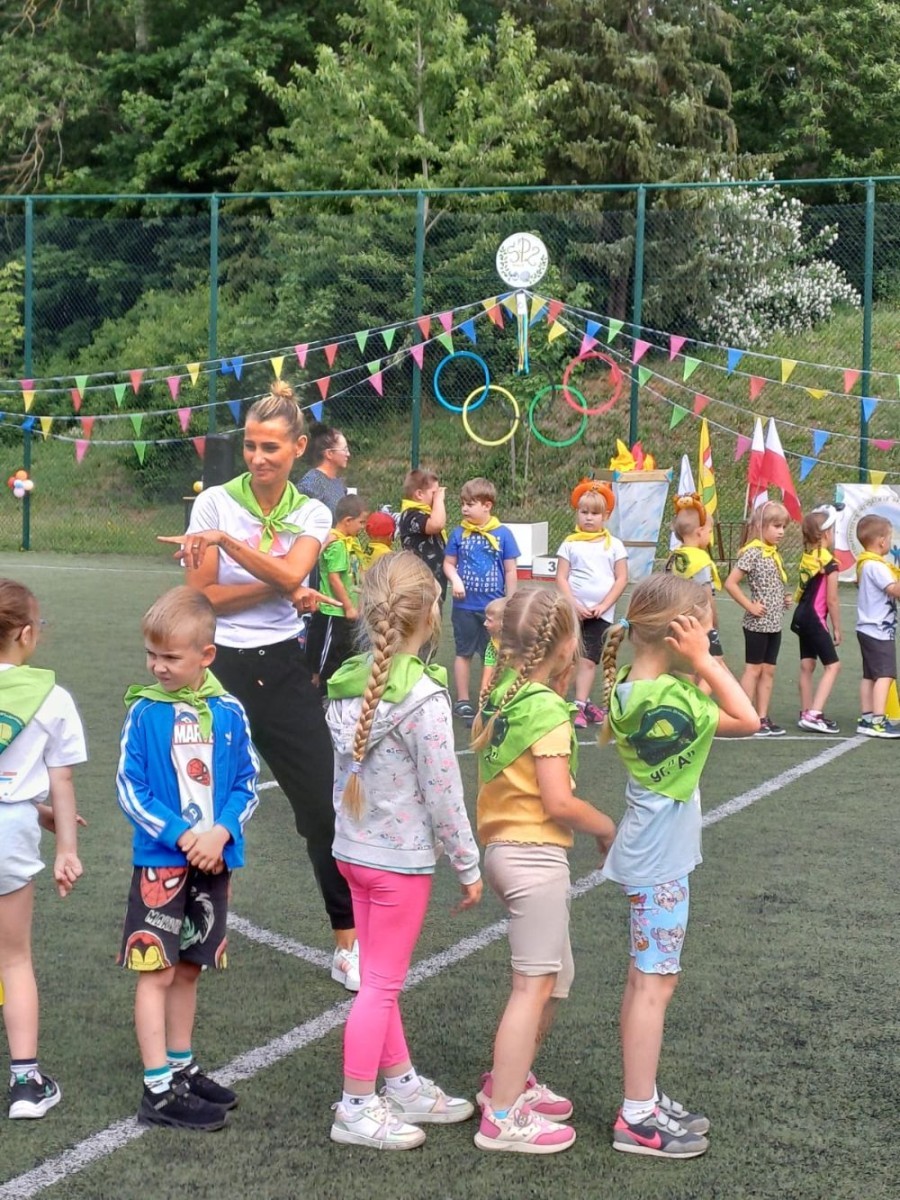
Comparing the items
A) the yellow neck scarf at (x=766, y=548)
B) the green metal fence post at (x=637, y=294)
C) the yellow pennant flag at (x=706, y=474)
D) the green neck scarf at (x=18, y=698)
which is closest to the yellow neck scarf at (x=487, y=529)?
the yellow neck scarf at (x=766, y=548)

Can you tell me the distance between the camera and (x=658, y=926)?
11.9 ft

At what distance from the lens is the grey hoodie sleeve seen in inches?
141

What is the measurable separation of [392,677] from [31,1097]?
4.57ft

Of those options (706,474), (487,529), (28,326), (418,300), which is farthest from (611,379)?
(487,529)

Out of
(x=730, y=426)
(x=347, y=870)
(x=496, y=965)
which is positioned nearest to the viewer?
(x=347, y=870)

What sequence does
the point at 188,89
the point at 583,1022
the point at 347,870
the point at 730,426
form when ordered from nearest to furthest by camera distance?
the point at 347,870
the point at 583,1022
the point at 730,426
the point at 188,89

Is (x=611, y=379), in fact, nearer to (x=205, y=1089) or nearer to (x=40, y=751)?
Result: (x=40, y=751)

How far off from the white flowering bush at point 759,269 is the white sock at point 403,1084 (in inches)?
669

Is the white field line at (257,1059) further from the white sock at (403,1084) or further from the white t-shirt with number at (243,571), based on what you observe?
the white t-shirt with number at (243,571)

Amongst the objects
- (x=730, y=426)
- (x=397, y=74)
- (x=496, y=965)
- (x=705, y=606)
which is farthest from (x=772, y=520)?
(x=397, y=74)

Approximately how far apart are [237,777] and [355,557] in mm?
5136

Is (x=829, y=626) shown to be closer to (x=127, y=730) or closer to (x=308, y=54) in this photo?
(x=127, y=730)

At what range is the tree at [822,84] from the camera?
31281mm

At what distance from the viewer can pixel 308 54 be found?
31531 millimetres
